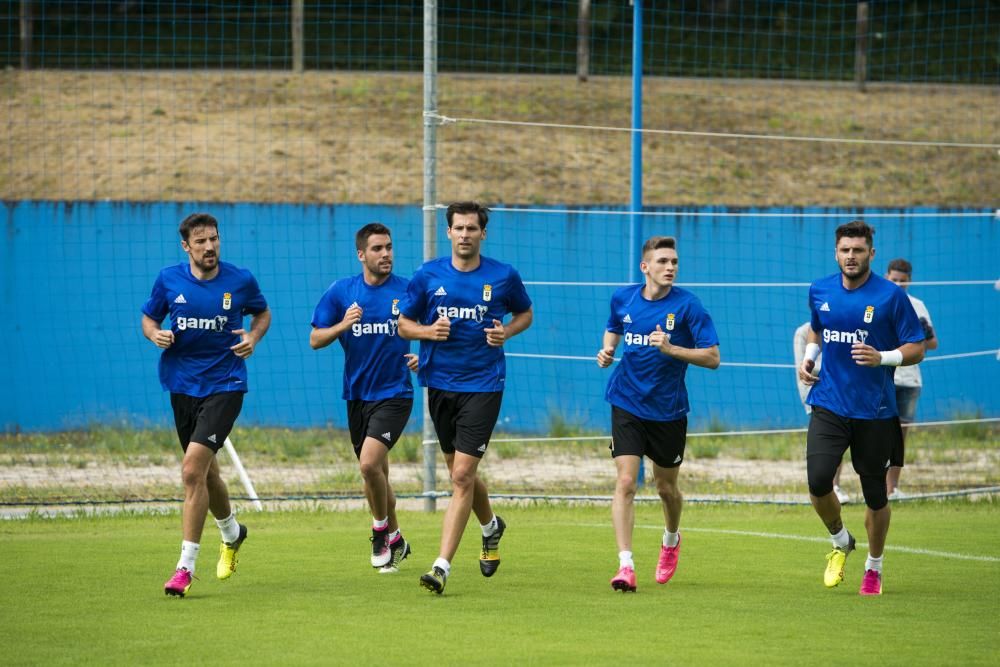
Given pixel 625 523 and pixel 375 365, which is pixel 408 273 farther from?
pixel 625 523

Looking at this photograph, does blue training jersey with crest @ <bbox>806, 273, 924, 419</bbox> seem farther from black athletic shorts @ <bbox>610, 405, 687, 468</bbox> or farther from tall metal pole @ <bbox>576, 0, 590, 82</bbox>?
tall metal pole @ <bbox>576, 0, 590, 82</bbox>

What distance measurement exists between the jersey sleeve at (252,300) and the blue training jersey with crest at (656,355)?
2110mm

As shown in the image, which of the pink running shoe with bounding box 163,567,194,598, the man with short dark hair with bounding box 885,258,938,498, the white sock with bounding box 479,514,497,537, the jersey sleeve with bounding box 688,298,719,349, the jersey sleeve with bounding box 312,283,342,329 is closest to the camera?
the pink running shoe with bounding box 163,567,194,598

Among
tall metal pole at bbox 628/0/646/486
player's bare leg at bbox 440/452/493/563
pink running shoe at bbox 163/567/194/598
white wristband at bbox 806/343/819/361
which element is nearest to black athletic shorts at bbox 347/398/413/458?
player's bare leg at bbox 440/452/493/563

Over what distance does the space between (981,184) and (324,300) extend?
651 inches

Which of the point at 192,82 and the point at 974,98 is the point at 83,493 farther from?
the point at 974,98

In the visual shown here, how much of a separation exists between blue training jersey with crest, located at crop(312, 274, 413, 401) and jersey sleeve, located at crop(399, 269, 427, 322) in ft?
1.16

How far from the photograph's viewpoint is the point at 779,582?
8539 mm

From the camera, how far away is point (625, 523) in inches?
321

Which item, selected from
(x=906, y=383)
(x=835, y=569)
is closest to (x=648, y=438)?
(x=835, y=569)

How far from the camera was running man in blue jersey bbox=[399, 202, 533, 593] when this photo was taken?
8312 mm

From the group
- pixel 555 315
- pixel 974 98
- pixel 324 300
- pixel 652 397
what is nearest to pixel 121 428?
pixel 555 315

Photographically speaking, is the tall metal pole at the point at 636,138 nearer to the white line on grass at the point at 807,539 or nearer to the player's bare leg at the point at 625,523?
the white line on grass at the point at 807,539

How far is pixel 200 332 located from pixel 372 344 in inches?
43.7
